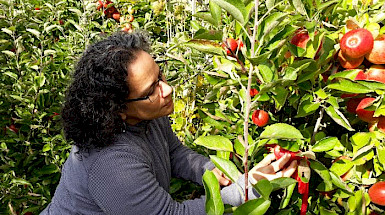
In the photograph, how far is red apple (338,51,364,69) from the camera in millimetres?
996

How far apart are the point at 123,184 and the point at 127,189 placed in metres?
0.02

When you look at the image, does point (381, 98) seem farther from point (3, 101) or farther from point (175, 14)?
point (3, 101)

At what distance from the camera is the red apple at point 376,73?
0.97 metres

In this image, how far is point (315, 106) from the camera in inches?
39.4

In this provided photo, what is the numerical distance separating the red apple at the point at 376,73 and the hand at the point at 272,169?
28 centimetres

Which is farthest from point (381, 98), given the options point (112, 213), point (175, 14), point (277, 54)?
point (175, 14)

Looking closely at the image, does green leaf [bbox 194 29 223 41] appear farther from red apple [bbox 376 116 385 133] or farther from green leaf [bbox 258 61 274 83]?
red apple [bbox 376 116 385 133]

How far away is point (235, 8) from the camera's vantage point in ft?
2.56

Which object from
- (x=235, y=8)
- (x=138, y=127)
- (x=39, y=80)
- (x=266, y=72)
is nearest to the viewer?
(x=235, y=8)

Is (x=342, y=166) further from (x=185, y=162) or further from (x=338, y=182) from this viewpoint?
(x=185, y=162)

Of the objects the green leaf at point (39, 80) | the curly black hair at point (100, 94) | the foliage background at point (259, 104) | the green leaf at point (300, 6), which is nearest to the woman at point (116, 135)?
the curly black hair at point (100, 94)

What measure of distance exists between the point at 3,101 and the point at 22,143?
0.27 meters

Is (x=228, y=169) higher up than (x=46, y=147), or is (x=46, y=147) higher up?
(x=228, y=169)

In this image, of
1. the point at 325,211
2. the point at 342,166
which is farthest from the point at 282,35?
the point at 325,211
